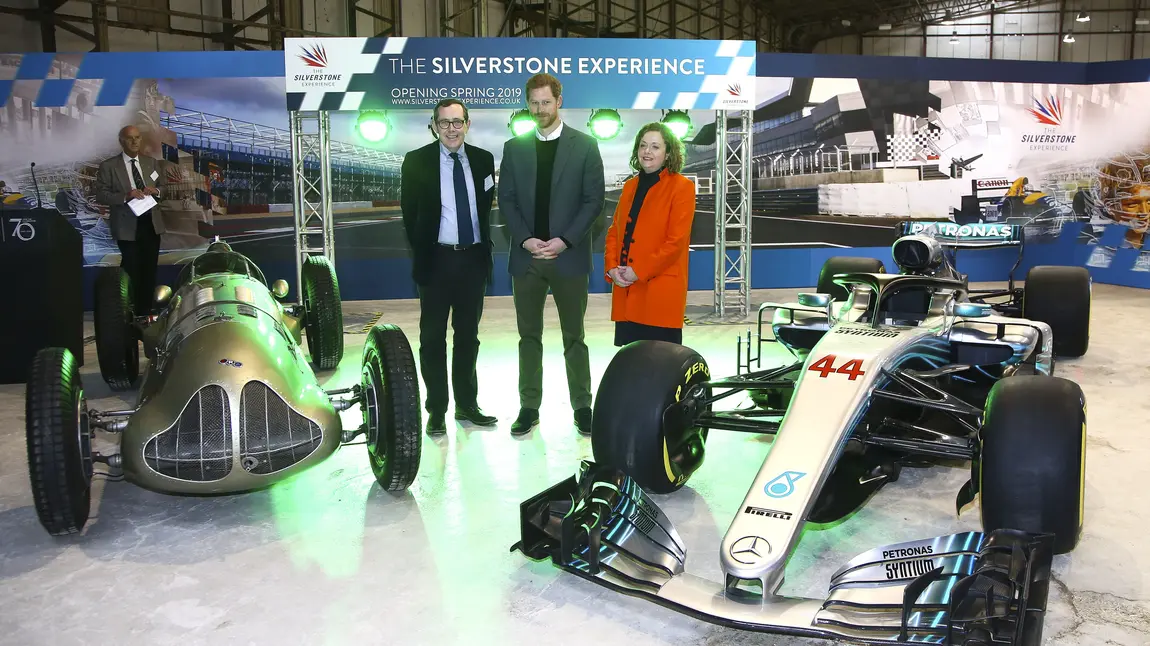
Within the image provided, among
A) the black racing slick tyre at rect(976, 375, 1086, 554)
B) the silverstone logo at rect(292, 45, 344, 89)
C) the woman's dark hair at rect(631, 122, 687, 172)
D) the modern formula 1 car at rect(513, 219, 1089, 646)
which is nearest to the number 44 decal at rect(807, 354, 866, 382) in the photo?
the modern formula 1 car at rect(513, 219, 1089, 646)

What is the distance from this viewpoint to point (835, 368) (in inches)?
137

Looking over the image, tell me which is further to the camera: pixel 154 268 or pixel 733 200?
pixel 733 200

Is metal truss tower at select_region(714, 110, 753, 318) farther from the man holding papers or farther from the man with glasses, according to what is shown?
the man holding papers

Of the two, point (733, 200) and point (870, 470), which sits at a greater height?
point (733, 200)

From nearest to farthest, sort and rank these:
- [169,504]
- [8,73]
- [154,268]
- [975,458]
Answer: [975,458] → [169,504] → [154,268] → [8,73]

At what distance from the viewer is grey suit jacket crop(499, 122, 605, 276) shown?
4.93m

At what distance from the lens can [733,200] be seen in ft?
43.9

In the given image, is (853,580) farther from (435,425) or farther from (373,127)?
(373,127)

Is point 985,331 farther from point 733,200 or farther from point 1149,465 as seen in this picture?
point 733,200

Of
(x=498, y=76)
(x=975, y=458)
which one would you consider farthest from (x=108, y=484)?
(x=498, y=76)

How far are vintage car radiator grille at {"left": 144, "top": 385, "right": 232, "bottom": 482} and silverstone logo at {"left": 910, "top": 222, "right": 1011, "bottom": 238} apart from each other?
15.1 feet

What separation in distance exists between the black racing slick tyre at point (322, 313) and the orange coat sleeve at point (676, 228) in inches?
118

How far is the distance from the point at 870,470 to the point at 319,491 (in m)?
2.42

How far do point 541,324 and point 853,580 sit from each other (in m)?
2.74
